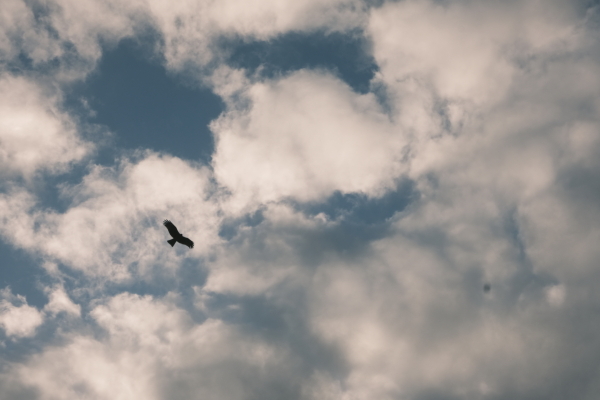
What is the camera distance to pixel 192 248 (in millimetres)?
61875

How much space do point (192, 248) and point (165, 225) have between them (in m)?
5.49

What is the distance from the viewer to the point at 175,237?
60.7 meters

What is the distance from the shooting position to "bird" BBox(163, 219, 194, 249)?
5809cm

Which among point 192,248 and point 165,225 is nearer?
point 165,225

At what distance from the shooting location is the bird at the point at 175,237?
58.1m

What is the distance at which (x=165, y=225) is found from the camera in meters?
58.0
